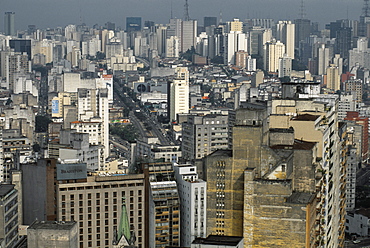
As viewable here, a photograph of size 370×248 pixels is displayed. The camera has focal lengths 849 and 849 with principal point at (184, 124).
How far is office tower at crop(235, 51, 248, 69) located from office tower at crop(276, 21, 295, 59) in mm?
5290

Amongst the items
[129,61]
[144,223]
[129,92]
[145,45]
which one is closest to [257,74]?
[129,92]

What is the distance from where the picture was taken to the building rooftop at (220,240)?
11.2 metres

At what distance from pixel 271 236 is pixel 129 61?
182 feet

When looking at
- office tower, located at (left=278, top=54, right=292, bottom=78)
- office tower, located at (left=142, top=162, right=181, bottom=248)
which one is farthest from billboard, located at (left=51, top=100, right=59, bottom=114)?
office tower, located at (left=142, top=162, right=181, bottom=248)

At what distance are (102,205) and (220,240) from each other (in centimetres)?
282

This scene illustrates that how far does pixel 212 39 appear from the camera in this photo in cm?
6969

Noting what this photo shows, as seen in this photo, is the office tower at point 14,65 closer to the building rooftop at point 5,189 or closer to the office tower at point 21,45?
the office tower at point 21,45

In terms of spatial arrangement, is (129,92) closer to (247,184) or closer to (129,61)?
(129,61)

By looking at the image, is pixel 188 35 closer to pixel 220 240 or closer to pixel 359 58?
pixel 359 58

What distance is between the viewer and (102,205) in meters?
13.6

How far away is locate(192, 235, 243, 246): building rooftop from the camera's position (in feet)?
36.9

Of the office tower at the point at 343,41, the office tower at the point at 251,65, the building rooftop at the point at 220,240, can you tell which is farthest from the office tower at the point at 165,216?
the office tower at the point at 343,41

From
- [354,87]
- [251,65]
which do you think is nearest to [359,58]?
[251,65]

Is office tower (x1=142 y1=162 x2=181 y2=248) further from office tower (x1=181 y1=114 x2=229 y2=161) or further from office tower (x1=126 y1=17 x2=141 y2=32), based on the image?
office tower (x1=126 y1=17 x2=141 y2=32)
